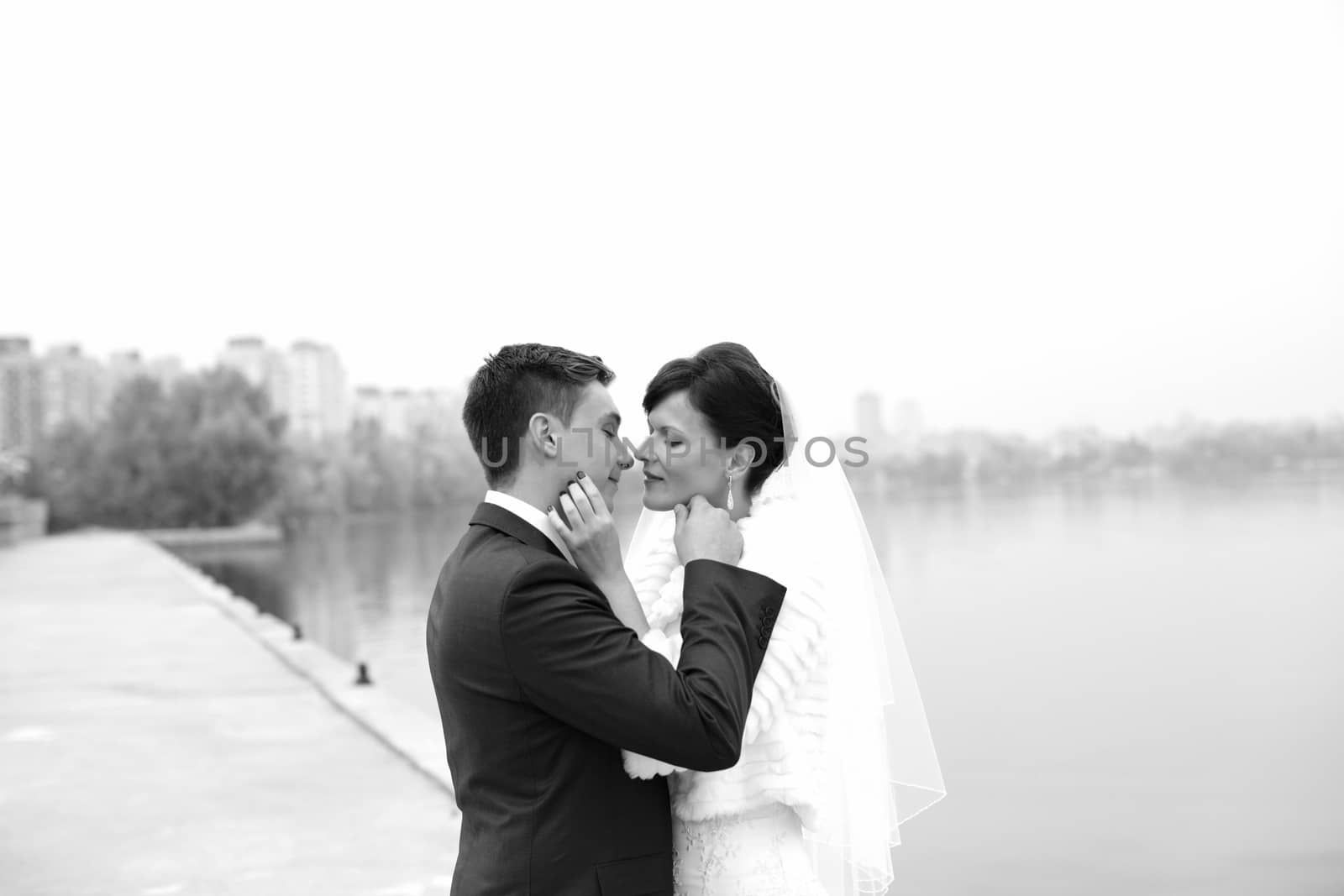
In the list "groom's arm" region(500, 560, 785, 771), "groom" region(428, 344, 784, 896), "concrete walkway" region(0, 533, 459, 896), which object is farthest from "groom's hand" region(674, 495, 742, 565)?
"concrete walkway" region(0, 533, 459, 896)

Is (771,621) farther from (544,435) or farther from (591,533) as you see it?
(544,435)

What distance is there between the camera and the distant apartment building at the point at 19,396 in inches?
3989

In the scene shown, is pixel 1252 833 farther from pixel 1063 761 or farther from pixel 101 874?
pixel 101 874

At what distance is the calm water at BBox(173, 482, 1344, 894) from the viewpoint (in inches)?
365

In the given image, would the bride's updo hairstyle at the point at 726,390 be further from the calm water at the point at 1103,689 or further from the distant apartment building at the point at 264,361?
the distant apartment building at the point at 264,361

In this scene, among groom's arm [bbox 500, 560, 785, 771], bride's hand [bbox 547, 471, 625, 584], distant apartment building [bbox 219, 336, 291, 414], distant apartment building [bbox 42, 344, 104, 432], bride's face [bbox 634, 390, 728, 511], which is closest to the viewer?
groom's arm [bbox 500, 560, 785, 771]

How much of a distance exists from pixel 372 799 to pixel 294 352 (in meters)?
116

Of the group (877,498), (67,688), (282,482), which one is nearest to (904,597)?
(67,688)

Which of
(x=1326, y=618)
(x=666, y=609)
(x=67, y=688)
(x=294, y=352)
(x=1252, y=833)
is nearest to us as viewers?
(x=666, y=609)

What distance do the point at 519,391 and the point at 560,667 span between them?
1.58 ft

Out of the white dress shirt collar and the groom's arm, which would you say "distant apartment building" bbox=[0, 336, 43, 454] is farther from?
the groom's arm

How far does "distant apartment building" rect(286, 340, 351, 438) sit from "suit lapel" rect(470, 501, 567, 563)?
11449 centimetres

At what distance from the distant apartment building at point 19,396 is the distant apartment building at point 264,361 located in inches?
640

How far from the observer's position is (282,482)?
5653 cm
